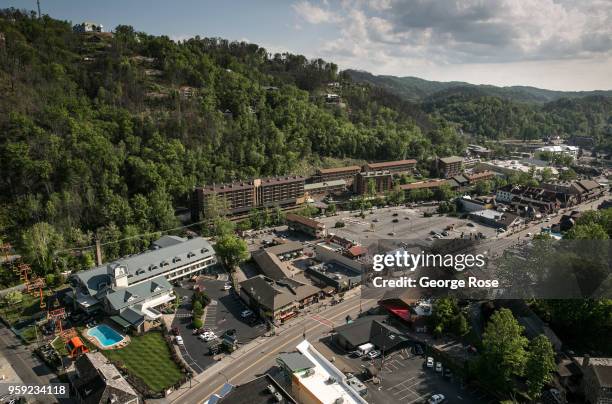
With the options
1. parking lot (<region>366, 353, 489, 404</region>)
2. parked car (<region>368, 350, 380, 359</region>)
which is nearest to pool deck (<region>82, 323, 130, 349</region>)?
parked car (<region>368, 350, 380, 359</region>)

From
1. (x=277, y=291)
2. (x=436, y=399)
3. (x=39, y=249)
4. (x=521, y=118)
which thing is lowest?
(x=436, y=399)

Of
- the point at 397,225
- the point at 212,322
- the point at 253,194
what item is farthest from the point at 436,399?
the point at 253,194

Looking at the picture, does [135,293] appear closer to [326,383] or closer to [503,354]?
[326,383]

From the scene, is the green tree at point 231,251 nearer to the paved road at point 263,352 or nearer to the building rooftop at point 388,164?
the paved road at point 263,352

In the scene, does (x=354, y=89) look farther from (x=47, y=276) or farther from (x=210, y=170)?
Result: (x=47, y=276)

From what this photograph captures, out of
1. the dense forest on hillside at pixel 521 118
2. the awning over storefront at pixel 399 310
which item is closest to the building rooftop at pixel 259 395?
the awning over storefront at pixel 399 310

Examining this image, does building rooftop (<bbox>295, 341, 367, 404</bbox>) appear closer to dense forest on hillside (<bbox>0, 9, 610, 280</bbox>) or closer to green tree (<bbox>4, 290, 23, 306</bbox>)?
green tree (<bbox>4, 290, 23, 306</bbox>)
